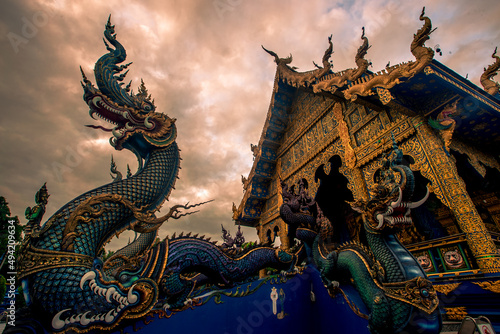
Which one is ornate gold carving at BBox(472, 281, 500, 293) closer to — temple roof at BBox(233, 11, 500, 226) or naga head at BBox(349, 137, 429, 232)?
naga head at BBox(349, 137, 429, 232)

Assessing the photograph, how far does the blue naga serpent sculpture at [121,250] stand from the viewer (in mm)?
1655

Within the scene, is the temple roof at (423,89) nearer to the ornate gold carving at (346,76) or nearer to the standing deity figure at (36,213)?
the ornate gold carving at (346,76)

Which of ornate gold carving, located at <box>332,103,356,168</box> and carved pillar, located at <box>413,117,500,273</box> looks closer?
carved pillar, located at <box>413,117,500,273</box>

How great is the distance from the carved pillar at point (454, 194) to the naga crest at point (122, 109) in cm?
462

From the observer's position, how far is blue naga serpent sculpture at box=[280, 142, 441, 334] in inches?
72.4

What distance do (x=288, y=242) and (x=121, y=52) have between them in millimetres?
7493

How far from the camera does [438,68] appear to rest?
4.02 meters

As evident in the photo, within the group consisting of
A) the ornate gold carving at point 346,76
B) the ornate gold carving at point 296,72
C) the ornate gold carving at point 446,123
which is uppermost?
the ornate gold carving at point 296,72

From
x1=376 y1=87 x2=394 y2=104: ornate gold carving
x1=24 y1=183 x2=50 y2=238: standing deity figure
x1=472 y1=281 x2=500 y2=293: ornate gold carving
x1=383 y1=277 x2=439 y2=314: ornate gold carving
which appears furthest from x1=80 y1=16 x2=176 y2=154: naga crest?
x1=472 y1=281 x2=500 y2=293: ornate gold carving

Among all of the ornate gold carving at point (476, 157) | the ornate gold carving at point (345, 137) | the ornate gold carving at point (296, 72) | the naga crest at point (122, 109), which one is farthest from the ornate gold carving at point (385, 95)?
the naga crest at point (122, 109)

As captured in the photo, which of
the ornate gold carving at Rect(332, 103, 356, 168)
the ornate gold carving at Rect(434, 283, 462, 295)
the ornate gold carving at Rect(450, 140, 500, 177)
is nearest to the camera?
the ornate gold carving at Rect(434, 283, 462, 295)

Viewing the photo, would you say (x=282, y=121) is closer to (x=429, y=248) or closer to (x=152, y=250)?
(x=429, y=248)

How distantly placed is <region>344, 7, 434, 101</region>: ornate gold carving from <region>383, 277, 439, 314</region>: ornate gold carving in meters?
3.74

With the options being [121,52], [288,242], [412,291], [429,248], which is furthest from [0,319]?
Answer: [429,248]
